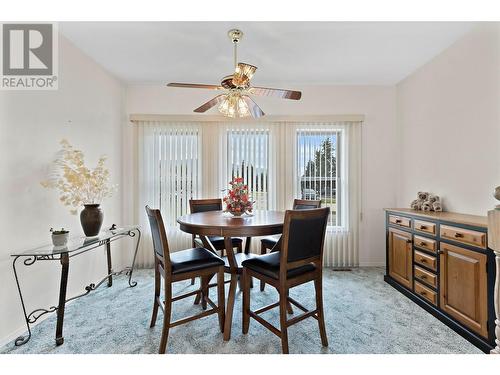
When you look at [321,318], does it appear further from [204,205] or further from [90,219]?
[90,219]

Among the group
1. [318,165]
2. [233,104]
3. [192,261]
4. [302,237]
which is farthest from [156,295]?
[318,165]

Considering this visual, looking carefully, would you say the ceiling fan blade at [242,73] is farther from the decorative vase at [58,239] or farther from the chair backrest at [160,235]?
the decorative vase at [58,239]

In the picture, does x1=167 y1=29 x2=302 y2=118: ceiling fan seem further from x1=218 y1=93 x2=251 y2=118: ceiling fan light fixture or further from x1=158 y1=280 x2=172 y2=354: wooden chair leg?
x1=158 y1=280 x2=172 y2=354: wooden chair leg

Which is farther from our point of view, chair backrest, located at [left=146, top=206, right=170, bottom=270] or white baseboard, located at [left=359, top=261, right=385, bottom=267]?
white baseboard, located at [left=359, top=261, right=385, bottom=267]

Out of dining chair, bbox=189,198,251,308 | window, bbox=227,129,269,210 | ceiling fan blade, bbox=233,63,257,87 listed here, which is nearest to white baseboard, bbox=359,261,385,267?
window, bbox=227,129,269,210

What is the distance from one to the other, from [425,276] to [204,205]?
2513 mm

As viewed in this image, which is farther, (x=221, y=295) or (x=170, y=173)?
(x=170, y=173)

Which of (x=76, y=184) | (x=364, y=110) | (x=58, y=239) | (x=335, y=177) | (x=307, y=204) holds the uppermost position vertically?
(x=364, y=110)

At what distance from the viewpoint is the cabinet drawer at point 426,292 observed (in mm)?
2225

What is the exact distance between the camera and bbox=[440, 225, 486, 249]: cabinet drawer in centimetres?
180

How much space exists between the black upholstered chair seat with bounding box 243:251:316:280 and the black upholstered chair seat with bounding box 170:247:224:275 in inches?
10.8

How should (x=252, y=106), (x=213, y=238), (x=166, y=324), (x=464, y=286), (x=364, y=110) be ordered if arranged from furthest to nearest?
(x=364, y=110)
(x=213, y=238)
(x=252, y=106)
(x=464, y=286)
(x=166, y=324)

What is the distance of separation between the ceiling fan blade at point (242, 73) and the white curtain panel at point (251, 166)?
5.07ft

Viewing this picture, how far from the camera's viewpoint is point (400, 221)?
2.70 metres
